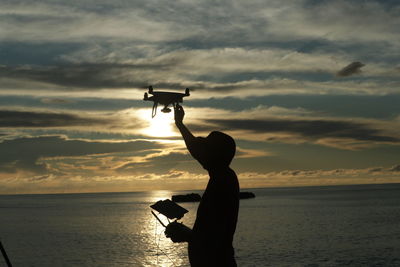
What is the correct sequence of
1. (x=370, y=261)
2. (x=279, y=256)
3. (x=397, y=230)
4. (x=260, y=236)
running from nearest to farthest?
(x=370, y=261), (x=279, y=256), (x=260, y=236), (x=397, y=230)

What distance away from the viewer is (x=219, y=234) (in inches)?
205

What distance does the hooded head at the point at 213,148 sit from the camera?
17.2 ft

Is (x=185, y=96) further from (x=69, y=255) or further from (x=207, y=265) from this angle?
(x=69, y=255)

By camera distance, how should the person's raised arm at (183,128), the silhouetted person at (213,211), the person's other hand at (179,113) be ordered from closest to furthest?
the silhouetted person at (213,211)
the person's raised arm at (183,128)
the person's other hand at (179,113)

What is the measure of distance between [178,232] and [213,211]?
436 millimetres

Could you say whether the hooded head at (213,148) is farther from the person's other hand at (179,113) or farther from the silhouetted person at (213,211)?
the person's other hand at (179,113)

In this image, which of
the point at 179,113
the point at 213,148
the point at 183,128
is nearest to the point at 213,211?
the point at 213,148

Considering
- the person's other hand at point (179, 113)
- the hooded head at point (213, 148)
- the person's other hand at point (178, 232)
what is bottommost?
the person's other hand at point (178, 232)

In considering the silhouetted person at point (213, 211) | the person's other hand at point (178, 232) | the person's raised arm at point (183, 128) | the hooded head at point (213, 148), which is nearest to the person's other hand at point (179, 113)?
the person's raised arm at point (183, 128)

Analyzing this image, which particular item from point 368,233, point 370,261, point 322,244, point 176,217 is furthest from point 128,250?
point 176,217

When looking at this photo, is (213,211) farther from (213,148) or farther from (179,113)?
(179,113)

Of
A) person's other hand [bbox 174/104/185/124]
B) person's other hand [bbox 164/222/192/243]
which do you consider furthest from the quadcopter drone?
person's other hand [bbox 164/222/192/243]

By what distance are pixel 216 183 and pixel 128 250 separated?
156 feet

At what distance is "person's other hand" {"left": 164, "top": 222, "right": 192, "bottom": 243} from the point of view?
207 inches
